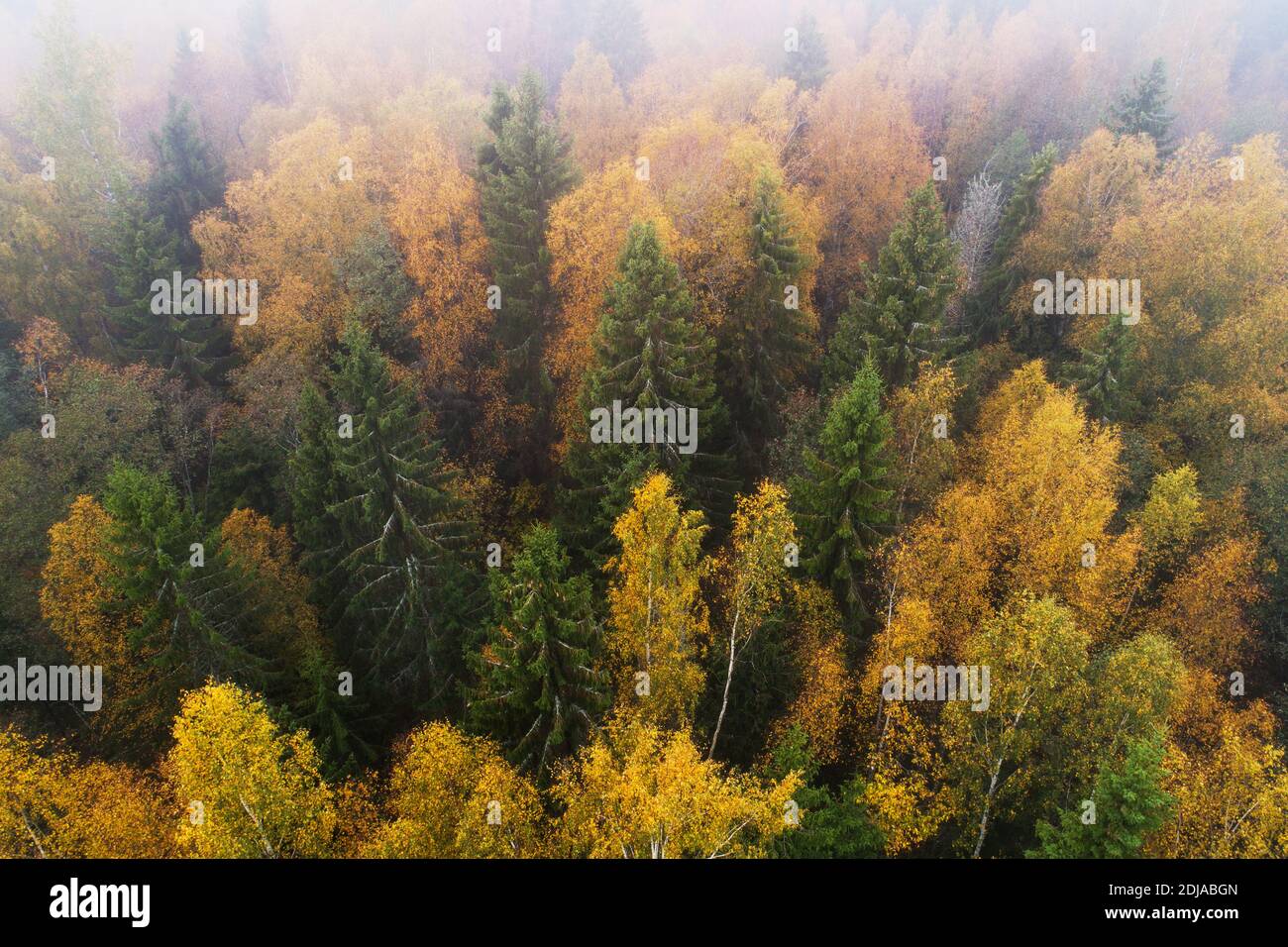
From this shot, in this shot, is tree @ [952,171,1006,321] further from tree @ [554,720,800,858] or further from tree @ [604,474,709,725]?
tree @ [554,720,800,858]

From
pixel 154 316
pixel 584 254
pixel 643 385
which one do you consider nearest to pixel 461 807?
pixel 643 385

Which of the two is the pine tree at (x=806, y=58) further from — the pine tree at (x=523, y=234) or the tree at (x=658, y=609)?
the tree at (x=658, y=609)

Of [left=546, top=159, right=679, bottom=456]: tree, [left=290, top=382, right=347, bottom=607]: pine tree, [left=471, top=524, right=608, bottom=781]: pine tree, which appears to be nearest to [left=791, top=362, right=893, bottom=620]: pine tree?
[left=471, top=524, right=608, bottom=781]: pine tree

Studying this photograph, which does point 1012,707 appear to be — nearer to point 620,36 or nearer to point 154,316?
point 154,316

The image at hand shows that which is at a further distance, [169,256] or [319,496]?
[169,256]

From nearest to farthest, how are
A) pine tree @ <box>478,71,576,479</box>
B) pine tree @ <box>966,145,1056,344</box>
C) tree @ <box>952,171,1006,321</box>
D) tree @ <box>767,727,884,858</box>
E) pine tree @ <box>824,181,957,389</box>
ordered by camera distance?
tree @ <box>767,727,884,858</box>, pine tree @ <box>824,181,957,389</box>, pine tree @ <box>478,71,576,479</box>, pine tree @ <box>966,145,1056,344</box>, tree @ <box>952,171,1006,321</box>

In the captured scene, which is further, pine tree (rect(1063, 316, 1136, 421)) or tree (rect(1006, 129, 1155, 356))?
tree (rect(1006, 129, 1155, 356))

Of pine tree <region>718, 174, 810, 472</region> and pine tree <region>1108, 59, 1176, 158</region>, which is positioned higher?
pine tree <region>1108, 59, 1176, 158</region>
